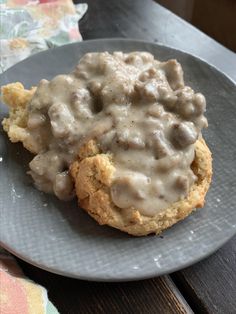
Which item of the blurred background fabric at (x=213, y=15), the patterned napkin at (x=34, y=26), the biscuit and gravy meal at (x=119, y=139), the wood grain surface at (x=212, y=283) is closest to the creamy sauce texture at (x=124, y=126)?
the biscuit and gravy meal at (x=119, y=139)

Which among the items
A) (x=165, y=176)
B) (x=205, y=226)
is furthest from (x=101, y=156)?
(x=205, y=226)

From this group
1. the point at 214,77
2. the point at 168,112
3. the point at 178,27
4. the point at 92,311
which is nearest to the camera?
the point at 92,311

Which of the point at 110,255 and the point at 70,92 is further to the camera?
the point at 70,92

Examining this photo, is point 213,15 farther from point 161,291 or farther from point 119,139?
point 161,291

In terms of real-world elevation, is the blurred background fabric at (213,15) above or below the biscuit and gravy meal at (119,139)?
below

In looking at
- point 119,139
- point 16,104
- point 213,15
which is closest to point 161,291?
point 119,139

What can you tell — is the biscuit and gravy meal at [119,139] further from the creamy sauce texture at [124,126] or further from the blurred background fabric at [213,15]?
the blurred background fabric at [213,15]

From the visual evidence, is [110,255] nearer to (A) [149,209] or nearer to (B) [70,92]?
(A) [149,209]
